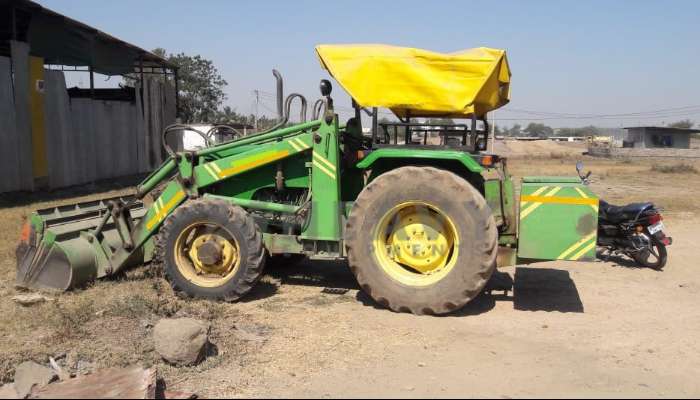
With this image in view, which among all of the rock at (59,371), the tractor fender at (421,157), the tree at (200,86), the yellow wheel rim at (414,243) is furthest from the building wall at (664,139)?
the rock at (59,371)

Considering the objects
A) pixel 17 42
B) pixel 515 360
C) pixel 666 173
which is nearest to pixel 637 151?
pixel 666 173

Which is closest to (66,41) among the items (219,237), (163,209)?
(163,209)

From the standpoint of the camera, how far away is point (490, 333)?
4973mm

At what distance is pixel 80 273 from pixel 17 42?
9.43 meters

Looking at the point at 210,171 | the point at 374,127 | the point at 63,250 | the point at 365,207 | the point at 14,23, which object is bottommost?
the point at 63,250

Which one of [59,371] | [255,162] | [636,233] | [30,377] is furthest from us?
[636,233]

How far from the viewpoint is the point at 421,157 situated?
559cm

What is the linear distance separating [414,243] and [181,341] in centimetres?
231

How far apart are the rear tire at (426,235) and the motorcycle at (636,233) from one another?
2.75m

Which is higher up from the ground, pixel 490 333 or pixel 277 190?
pixel 277 190

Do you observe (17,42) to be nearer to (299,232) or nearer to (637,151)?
(299,232)

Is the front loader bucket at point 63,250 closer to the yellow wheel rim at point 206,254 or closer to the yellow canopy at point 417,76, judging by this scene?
the yellow wheel rim at point 206,254

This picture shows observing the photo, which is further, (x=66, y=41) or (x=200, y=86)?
(x=200, y=86)

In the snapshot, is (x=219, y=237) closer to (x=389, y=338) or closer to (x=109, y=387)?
(x=389, y=338)
